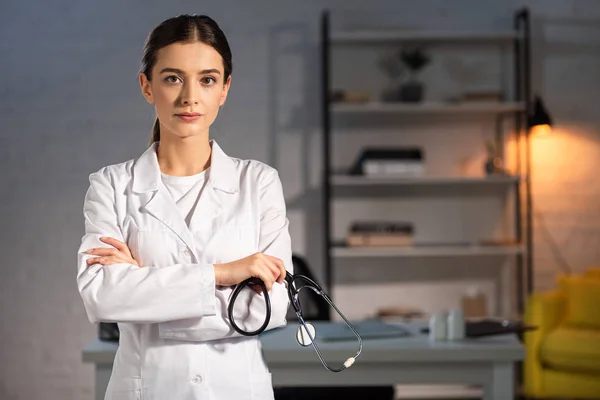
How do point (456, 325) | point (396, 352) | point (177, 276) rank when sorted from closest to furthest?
1. point (177, 276)
2. point (396, 352)
3. point (456, 325)

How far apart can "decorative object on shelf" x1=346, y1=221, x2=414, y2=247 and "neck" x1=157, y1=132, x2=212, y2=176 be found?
3.13 metres

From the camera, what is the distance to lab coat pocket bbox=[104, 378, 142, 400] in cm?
136

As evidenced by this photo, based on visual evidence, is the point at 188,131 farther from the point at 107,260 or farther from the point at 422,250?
the point at 422,250

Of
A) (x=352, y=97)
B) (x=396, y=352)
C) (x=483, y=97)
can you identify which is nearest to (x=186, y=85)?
(x=396, y=352)

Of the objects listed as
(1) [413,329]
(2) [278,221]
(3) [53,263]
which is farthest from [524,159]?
(2) [278,221]

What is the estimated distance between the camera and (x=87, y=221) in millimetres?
1374

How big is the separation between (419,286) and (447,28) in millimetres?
1477

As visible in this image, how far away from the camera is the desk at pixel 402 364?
238 cm

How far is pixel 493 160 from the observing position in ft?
15.2

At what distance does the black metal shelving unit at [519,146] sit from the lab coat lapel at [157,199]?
3.11m

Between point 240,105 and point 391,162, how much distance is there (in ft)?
2.98

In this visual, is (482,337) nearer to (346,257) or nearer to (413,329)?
(413,329)

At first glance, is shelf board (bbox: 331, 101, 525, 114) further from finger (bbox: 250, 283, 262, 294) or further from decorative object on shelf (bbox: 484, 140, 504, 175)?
finger (bbox: 250, 283, 262, 294)

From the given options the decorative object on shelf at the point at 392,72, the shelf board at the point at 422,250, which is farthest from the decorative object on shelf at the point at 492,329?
the decorative object on shelf at the point at 392,72
